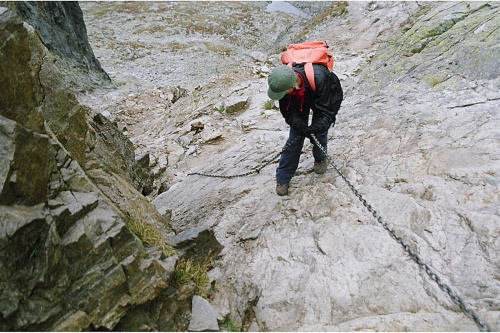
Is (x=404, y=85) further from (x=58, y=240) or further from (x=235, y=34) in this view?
(x=235, y=34)

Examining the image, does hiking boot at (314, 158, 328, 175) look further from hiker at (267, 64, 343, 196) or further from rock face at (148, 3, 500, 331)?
hiker at (267, 64, 343, 196)

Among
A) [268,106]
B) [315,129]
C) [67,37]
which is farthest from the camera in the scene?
[67,37]

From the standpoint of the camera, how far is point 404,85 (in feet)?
31.9

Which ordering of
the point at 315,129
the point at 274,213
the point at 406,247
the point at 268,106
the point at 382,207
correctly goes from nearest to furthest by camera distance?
the point at 406,247
the point at 382,207
the point at 315,129
the point at 274,213
the point at 268,106

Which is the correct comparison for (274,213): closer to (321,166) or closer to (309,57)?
(321,166)

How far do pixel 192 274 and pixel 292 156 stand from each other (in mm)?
3166

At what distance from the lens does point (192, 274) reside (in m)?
4.88

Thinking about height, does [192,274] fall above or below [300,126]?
below

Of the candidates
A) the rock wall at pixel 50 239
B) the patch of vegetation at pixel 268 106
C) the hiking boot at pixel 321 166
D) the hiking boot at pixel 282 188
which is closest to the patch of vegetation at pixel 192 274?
the rock wall at pixel 50 239

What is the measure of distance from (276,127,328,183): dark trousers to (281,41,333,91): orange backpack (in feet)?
3.95

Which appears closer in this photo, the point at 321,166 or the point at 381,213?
the point at 381,213

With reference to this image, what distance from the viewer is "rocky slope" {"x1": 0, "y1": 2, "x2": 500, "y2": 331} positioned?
12.1 ft

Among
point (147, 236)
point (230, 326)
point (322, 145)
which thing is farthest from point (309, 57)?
point (230, 326)

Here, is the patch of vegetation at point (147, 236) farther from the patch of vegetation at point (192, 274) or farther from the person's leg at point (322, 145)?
the person's leg at point (322, 145)
